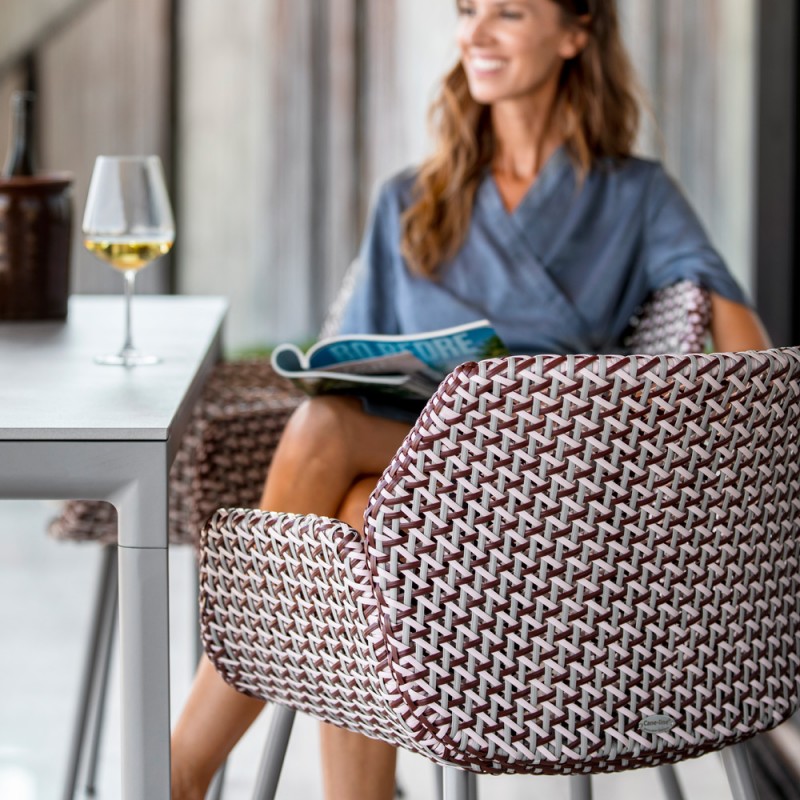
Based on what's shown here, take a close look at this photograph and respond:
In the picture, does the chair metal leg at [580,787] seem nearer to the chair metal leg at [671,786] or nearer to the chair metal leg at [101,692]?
the chair metal leg at [671,786]

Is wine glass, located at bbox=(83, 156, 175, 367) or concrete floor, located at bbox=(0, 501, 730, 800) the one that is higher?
wine glass, located at bbox=(83, 156, 175, 367)

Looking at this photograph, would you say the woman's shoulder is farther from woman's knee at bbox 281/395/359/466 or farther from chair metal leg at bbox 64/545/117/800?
chair metal leg at bbox 64/545/117/800

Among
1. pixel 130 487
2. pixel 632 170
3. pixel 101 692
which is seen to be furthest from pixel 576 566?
pixel 101 692

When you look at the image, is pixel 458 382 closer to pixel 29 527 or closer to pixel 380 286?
pixel 380 286

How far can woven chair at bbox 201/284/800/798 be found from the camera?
110 cm

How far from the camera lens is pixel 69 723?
2.42 meters

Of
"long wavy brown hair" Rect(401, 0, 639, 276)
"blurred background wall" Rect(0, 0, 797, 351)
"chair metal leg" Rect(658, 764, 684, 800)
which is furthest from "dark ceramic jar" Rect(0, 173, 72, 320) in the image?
"blurred background wall" Rect(0, 0, 797, 351)

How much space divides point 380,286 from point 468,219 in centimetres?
18

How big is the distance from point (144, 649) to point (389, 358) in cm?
45

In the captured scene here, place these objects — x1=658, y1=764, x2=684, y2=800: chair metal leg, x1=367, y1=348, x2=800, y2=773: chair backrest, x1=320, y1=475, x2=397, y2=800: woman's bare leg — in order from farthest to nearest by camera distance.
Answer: x1=658, y1=764, x2=684, y2=800: chair metal leg < x1=320, y1=475, x2=397, y2=800: woman's bare leg < x1=367, y1=348, x2=800, y2=773: chair backrest

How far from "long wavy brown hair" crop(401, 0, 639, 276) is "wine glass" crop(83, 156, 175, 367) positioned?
65cm

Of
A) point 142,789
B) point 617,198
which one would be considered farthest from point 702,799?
point 142,789

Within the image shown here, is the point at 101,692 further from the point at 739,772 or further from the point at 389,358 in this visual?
the point at 739,772

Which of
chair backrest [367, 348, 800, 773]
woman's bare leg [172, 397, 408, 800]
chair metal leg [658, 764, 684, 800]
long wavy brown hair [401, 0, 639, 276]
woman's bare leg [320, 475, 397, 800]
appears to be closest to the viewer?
chair backrest [367, 348, 800, 773]
